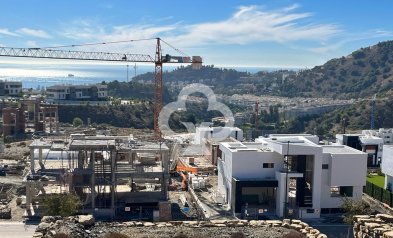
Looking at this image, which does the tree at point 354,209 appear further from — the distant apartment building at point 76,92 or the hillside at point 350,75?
the hillside at point 350,75

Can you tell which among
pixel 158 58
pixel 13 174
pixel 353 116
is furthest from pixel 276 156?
pixel 353 116

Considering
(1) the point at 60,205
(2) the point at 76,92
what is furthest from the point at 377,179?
(2) the point at 76,92

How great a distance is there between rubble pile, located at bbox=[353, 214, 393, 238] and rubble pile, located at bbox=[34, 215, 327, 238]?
1.17m

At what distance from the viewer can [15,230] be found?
62.6 feet

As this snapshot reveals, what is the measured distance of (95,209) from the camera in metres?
21.7

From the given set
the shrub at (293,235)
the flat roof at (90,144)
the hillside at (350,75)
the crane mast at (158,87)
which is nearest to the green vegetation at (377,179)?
the flat roof at (90,144)

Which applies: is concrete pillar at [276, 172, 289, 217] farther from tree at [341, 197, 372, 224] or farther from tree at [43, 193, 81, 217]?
tree at [43, 193, 81, 217]

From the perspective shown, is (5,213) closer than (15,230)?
No

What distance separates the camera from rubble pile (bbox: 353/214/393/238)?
12.4 m

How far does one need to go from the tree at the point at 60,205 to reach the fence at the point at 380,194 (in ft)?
49.7

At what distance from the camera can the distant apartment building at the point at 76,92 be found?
66.8 m

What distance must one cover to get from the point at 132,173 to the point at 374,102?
56774 millimetres

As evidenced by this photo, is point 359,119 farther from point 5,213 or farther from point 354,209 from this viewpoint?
point 5,213

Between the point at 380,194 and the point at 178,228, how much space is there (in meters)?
14.1
